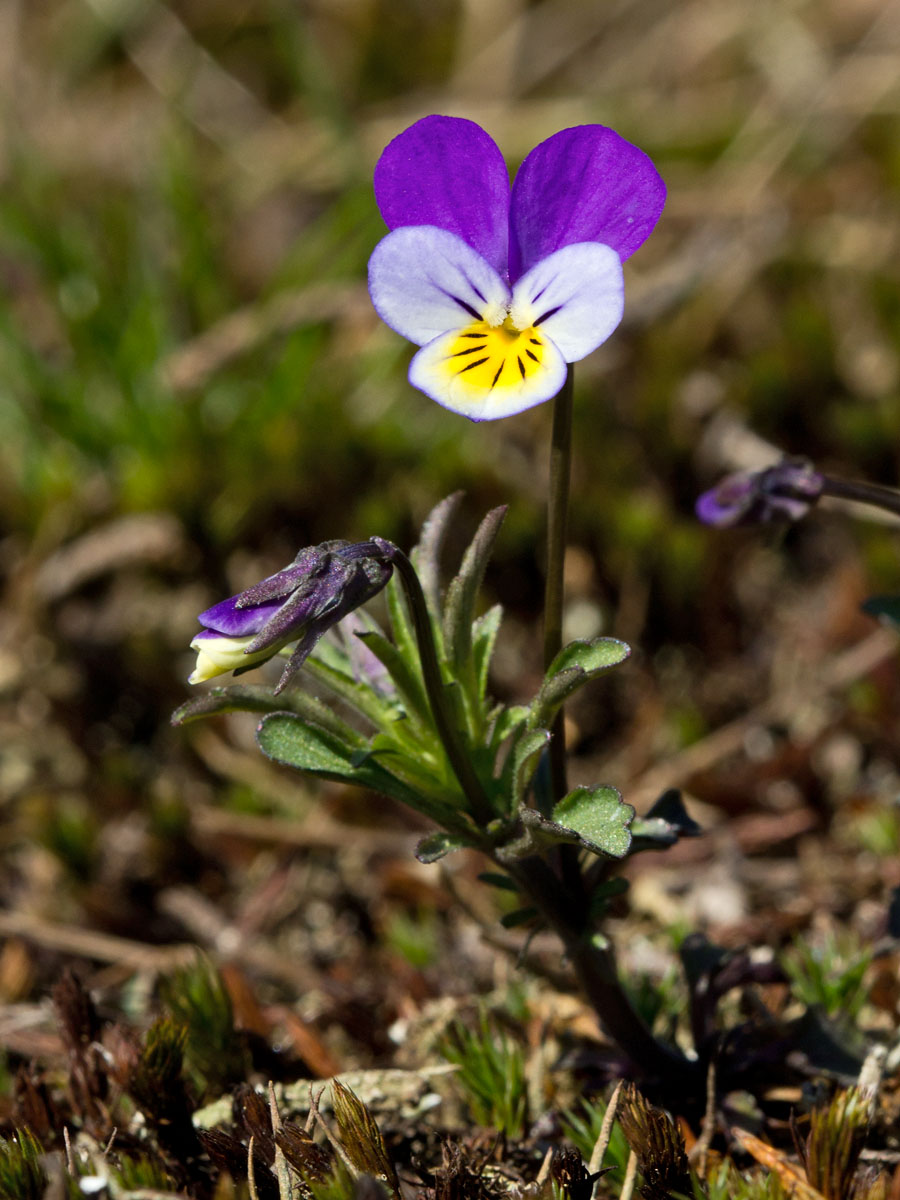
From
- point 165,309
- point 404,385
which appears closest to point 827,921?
point 404,385

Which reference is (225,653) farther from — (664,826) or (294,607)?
(664,826)

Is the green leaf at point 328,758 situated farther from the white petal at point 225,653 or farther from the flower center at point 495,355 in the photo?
the flower center at point 495,355

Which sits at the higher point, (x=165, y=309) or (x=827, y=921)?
(x=165, y=309)

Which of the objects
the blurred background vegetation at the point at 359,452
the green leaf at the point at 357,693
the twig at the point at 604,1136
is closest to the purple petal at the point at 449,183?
the green leaf at the point at 357,693

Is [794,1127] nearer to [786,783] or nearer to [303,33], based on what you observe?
[786,783]

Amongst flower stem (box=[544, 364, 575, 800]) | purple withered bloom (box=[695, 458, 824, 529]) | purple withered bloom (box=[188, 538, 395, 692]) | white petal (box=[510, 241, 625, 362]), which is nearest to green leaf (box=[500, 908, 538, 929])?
flower stem (box=[544, 364, 575, 800])
